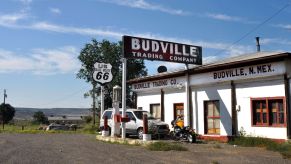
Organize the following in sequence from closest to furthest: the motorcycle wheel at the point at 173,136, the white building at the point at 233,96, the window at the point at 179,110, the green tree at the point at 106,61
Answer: the white building at the point at 233,96 → the motorcycle wheel at the point at 173,136 → the window at the point at 179,110 → the green tree at the point at 106,61

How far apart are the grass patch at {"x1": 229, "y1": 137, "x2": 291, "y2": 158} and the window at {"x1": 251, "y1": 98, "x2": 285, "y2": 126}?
1.02m

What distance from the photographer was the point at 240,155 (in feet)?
50.0

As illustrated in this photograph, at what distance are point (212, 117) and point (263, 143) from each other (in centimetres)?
483

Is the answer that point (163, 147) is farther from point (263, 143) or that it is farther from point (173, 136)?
point (173, 136)

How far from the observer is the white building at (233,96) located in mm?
19453

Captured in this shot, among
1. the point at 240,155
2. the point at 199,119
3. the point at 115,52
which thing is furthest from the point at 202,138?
the point at 115,52

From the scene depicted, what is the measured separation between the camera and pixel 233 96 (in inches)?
862

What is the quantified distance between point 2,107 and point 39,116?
11240 mm

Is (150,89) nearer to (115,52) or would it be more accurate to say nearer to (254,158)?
(254,158)

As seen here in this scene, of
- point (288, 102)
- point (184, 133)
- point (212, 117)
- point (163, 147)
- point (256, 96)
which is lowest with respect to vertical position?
point (163, 147)

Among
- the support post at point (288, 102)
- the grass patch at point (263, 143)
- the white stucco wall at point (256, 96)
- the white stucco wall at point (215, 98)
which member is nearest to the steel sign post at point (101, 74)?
the white stucco wall at point (215, 98)

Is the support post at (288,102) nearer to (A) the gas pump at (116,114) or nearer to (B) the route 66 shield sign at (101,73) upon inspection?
(A) the gas pump at (116,114)

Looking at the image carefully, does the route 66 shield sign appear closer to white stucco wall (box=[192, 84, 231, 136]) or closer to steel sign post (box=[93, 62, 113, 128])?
steel sign post (box=[93, 62, 113, 128])

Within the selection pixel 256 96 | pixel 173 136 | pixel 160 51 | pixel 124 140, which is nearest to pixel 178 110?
pixel 173 136
